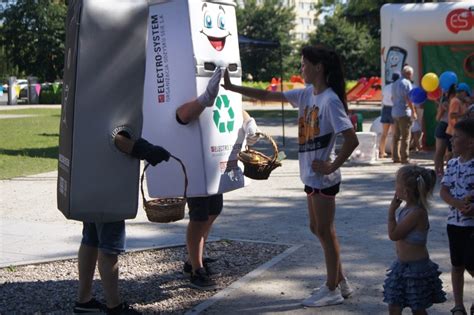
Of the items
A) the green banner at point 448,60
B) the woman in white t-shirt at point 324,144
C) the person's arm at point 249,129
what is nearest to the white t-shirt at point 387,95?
the green banner at point 448,60

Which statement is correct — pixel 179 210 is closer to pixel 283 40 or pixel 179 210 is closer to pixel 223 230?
pixel 223 230

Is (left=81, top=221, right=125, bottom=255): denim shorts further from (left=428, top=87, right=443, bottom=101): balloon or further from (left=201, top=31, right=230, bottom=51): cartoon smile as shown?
(left=428, top=87, right=443, bottom=101): balloon

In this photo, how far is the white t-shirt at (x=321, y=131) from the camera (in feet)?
16.8

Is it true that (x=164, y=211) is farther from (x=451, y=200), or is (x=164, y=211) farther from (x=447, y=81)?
(x=447, y=81)

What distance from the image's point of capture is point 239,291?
5598mm

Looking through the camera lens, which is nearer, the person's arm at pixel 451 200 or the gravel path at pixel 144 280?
the person's arm at pixel 451 200

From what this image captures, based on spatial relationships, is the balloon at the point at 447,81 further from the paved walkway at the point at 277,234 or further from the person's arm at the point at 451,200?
the person's arm at the point at 451,200

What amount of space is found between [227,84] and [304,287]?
1.64m

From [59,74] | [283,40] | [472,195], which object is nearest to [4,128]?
[472,195]

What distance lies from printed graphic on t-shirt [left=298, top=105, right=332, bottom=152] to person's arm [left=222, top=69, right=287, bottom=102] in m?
0.28

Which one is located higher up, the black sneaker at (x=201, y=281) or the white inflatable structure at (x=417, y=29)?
the white inflatable structure at (x=417, y=29)

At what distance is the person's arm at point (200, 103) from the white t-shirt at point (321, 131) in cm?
67

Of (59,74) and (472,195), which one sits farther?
(59,74)

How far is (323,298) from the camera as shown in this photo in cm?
527
